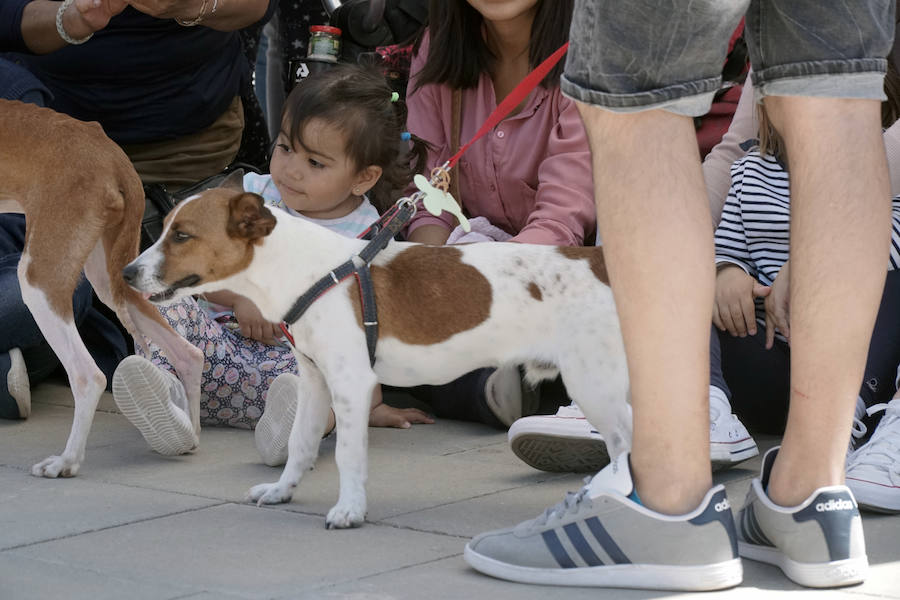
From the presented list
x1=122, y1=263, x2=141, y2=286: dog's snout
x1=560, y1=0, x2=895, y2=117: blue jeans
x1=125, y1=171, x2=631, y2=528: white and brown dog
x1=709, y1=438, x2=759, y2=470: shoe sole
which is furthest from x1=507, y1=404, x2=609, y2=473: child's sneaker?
x1=560, y1=0, x2=895, y2=117: blue jeans

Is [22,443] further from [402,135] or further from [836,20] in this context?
[836,20]

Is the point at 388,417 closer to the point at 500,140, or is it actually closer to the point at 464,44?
the point at 500,140

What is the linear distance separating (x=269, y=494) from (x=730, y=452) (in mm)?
1215

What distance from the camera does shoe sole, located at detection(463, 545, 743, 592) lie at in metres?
2.00

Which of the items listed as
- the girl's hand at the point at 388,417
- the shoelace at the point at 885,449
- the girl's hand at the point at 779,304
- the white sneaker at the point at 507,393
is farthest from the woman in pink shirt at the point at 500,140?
the shoelace at the point at 885,449

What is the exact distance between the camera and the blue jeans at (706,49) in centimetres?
193

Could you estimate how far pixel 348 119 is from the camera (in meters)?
4.05

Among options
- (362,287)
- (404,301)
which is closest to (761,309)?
(404,301)

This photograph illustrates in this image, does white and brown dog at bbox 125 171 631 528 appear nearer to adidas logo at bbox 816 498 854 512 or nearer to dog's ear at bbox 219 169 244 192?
adidas logo at bbox 816 498 854 512

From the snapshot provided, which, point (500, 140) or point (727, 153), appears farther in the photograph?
point (500, 140)

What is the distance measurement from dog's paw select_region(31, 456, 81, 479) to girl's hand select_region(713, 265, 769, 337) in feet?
6.23

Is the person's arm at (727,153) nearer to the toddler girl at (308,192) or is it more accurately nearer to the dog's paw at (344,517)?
the toddler girl at (308,192)

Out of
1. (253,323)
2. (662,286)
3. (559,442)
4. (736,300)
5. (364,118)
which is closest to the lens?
(662,286)

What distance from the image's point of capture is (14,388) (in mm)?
3781
